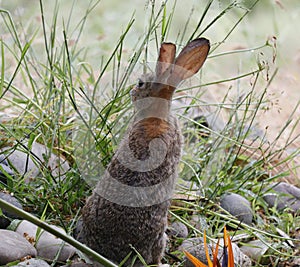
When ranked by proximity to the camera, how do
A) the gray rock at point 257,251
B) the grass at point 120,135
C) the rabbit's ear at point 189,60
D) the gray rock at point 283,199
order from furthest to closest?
the gray rock at point 283,199 < the gray rock at point 257,251 < the grass at point 120,135 < the rabbit's ear at point 189,60

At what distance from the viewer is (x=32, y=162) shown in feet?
6.40

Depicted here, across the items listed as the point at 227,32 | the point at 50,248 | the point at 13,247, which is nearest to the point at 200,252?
the point at 50,248

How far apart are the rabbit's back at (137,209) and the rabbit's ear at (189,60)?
0.13 m

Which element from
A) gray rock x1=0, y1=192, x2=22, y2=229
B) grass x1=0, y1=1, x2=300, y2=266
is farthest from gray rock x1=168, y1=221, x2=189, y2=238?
gray rock x1=0, y1=192, x2=22, y2=229

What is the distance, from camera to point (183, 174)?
2.12 metres

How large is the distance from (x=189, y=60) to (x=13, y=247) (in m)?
0.62

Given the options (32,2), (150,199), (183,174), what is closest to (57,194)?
(150,199)

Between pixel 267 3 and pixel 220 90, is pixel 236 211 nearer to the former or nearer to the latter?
pixel 220 90

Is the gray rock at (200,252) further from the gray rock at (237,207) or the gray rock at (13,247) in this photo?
the gray rock at (13,247)

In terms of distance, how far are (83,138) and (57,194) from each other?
0.23 m

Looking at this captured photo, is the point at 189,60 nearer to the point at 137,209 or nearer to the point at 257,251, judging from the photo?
the point at 137,209

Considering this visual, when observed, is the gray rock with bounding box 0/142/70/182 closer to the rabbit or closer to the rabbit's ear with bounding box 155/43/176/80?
the rabbit

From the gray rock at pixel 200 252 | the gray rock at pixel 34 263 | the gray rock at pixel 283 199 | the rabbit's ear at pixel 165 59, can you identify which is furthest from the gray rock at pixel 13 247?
the gray rock at pixel 283 199

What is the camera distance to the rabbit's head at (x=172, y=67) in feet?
4.78
